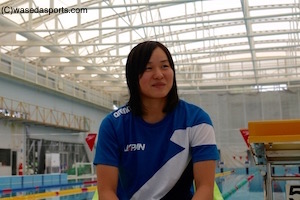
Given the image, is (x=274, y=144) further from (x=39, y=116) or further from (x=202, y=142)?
(x=39, y=116)

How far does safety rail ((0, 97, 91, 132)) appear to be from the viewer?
2009 centimetres

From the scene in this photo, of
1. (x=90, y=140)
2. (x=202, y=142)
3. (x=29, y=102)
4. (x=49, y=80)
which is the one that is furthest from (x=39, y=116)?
(x=202, y=142)

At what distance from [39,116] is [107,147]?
73.0ft

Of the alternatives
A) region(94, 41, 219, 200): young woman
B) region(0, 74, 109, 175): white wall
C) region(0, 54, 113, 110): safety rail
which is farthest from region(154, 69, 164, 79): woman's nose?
region(0, 54, 113, 110): safety rail

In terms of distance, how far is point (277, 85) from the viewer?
31.8 meters

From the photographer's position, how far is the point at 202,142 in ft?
5.70

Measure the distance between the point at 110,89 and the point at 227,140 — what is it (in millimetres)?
10481

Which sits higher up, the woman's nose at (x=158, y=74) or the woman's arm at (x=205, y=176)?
the woman's nose at (x=158, y=74)

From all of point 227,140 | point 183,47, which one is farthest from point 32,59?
point 227,140

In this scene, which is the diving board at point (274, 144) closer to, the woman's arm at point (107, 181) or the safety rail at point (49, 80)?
the woman's arm at point (107, 181)

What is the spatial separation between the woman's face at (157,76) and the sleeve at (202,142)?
0.21 metres

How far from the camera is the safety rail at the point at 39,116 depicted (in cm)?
2009

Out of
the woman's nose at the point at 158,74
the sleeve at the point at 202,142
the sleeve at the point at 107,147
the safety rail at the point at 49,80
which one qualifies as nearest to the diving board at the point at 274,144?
the sleeve at the point at 202,142

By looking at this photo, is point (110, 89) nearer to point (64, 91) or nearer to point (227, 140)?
point (64, 91)
